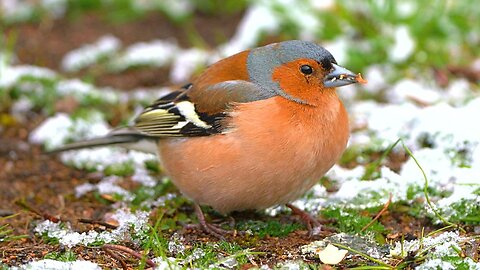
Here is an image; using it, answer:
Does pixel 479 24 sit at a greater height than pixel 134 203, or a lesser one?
greater

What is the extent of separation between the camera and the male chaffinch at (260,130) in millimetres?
3883

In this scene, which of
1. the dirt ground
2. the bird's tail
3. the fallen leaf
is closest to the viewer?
the fallen leaf

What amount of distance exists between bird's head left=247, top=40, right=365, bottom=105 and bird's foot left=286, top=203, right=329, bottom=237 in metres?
0.67

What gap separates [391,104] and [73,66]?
299 centimetres

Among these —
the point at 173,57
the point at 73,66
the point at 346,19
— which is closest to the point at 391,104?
the point at 346,19

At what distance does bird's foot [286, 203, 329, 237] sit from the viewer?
4043mm

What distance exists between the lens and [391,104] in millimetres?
5898

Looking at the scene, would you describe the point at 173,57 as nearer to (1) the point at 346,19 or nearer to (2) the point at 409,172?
(1) the point at 346,19

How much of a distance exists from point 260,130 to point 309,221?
0.65 meters

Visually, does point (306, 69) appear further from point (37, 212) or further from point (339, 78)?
point (37, 212)

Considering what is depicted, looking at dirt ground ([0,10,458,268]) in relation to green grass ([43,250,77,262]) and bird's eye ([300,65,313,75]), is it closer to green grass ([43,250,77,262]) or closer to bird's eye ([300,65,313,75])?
green grass ([43,250,77,262])

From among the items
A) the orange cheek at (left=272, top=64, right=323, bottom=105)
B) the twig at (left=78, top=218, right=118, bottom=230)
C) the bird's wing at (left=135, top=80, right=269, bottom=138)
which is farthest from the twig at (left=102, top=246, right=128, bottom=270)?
the orange cheek at (left=272, top=64, right=323, bottom=105)

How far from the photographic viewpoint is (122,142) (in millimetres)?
4949

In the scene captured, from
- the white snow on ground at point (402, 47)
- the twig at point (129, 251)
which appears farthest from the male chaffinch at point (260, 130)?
the white snow on ground at point (402, 47)
